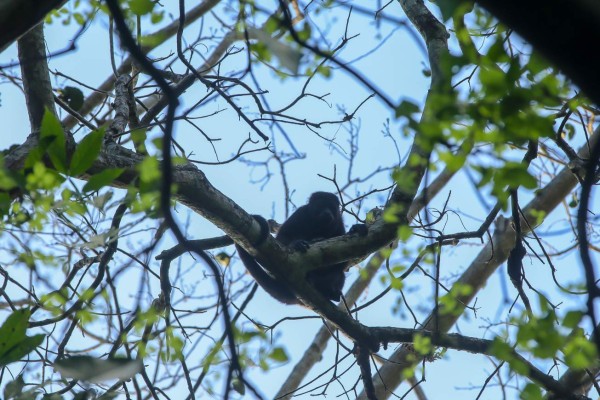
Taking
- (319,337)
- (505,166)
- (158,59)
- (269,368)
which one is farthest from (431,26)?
(319,337)

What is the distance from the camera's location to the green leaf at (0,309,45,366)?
6.57 ft

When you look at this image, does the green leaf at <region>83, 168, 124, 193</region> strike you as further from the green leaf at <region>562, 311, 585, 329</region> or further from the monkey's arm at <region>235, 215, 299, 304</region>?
the monkey's arm at <region>235, 215, 299, 304</region>

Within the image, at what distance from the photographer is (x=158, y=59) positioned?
Result: 177 inches

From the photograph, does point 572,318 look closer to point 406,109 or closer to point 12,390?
point 406,109

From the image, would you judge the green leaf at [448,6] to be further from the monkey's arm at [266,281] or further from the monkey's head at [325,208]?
the monkey's head at [325,208]

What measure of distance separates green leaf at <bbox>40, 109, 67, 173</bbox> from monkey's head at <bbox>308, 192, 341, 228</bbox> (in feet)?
16.0

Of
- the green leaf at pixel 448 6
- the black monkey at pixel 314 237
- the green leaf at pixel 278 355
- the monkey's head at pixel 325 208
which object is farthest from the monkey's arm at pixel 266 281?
the green leaf at pixel 448 6

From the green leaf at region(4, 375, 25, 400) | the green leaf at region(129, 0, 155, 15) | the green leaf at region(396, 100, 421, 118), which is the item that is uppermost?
the green leaf at region(129, 0, 155, 15)

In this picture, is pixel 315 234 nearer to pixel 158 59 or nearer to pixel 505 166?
pixel 158 59

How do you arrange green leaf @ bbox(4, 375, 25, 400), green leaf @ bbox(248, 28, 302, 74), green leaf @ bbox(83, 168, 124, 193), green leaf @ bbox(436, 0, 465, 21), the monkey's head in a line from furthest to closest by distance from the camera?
the monkey's head, green leaf @ bbox(4, 375, 25, 400), green leaf @ bbox(83, 168, 124, 193), green leaf @ bbox(248, 28, 302, 74), green leaf @ bbox(436, 0, 465, 21)

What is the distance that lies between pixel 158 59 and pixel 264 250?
1.82 m

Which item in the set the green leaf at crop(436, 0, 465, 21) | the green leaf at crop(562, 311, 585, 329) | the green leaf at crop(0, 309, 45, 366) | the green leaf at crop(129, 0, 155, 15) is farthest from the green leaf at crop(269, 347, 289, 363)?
the green leaf at crop(436, 0, 465, 21)

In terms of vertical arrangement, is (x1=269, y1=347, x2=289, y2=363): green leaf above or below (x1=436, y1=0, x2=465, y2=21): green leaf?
below

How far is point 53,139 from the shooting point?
6.55 feet
